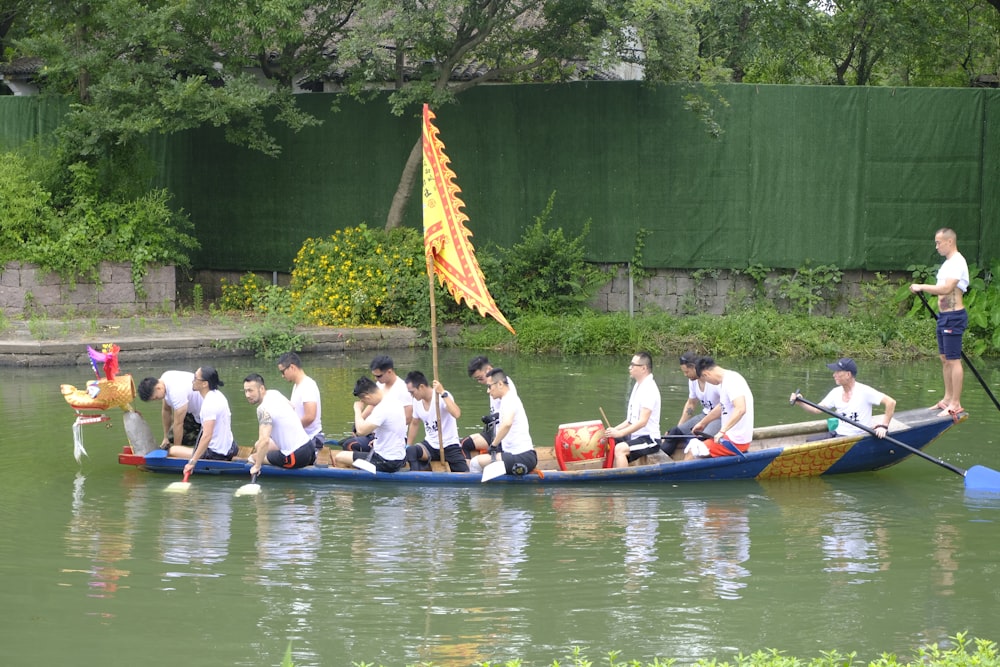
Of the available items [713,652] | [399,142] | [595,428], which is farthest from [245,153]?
[713,652]

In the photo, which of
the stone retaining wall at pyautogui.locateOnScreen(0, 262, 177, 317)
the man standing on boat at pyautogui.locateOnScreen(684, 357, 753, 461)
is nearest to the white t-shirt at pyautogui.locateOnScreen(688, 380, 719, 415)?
the man standing on boat at pyautogui.locateOnScreen(684, 357, 753, 461)

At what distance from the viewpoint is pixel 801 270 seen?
2019 cm

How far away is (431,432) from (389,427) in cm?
60

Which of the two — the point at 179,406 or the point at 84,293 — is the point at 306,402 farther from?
the point at 84,293

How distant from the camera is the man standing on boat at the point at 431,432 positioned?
12188mm

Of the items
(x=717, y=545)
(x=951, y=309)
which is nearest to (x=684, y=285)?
(x=951, y=309)

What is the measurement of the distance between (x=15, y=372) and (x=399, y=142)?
712cm

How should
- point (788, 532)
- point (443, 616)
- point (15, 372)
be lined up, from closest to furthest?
point (443, 616), point (788, 532), point (15, 372)

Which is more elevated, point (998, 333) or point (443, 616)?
point (998, 333)

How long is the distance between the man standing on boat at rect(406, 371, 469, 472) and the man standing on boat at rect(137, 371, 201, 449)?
207 cm

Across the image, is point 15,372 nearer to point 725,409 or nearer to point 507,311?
point 507,311

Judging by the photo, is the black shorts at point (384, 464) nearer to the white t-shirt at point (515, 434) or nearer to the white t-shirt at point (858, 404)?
the white t-shirt at point (515, 434)

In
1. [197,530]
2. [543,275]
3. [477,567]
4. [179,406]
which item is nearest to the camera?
[477,567]

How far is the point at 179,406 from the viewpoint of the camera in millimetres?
12578
